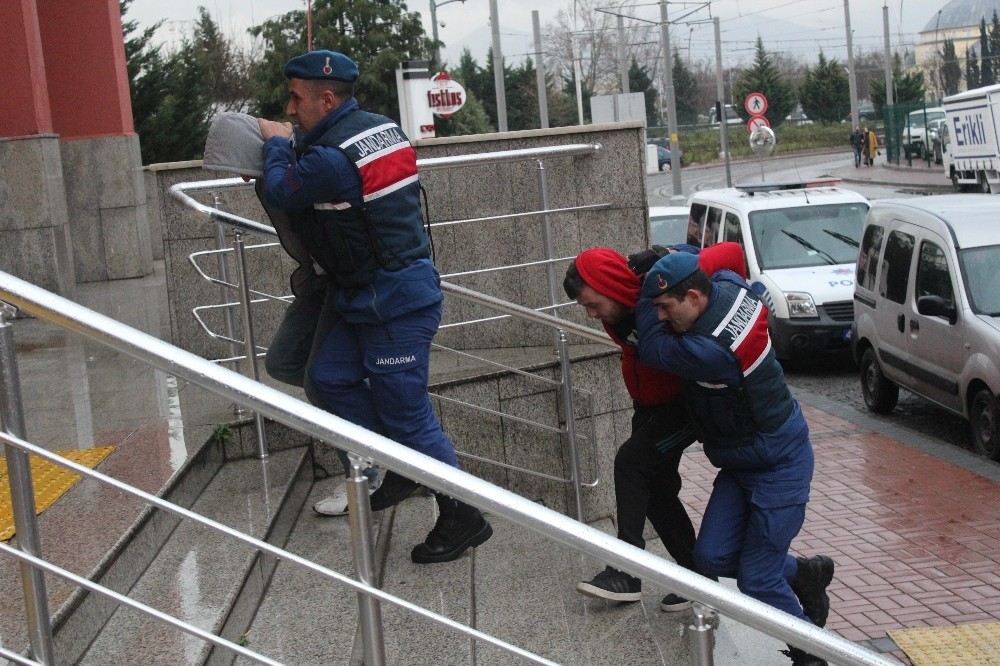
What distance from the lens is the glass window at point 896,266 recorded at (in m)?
10.9

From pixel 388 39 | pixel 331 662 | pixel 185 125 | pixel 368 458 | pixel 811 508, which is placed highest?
pixel 388 39

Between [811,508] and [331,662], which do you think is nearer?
[331,662]

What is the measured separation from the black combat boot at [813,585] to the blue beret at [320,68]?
7.76ft

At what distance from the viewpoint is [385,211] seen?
14.6ft

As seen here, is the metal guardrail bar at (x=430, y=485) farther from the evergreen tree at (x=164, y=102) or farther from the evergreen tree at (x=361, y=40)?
the evergreen tree at (x=361, y=40)

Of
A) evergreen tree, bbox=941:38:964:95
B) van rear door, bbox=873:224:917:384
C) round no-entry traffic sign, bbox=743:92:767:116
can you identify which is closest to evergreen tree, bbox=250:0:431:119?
round no-entry traffic sign, bbox=743:92:767:116

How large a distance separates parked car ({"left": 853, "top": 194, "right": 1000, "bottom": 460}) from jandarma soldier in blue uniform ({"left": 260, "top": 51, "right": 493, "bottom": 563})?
6022 millimetres

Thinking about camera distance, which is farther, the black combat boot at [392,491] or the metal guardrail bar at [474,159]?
the metal guardrail bar at [474,159]

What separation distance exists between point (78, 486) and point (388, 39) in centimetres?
3721

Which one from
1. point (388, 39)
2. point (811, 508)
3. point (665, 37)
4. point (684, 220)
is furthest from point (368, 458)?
point (388, 39)

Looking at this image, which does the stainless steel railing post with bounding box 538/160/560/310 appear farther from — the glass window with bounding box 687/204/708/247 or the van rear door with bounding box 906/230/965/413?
the glass window with bounding box 687/204/708/247

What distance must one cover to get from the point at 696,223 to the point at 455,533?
1166 cm

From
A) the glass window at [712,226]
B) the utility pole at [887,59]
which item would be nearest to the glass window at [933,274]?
the glass window at [712,226]

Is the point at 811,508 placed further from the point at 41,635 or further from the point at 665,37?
the point at 665,37
